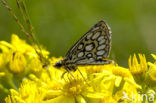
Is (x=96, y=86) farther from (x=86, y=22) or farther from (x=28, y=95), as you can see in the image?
(x=86, y=22)

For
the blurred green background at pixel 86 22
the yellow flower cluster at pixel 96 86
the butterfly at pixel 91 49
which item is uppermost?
the blurred green background at pixel 86 22

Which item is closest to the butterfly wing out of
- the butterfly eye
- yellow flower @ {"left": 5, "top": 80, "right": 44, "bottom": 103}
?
the butterfly eye

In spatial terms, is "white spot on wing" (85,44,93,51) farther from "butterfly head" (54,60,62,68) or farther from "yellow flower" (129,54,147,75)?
"yellow flower" (129,54,147,75)

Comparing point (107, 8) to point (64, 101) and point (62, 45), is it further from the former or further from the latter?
point (64, 101)

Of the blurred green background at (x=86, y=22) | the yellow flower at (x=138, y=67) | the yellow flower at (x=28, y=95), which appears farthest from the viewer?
the blurred green background at (x=86, y=22)

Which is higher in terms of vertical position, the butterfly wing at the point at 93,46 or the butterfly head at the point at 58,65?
the butterfly wing at the point at 93,46

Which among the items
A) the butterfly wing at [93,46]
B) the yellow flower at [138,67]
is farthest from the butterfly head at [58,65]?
the yellow flower at [138,67]

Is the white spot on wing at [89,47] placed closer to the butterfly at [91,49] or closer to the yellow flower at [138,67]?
the butterfly at [91,49]
